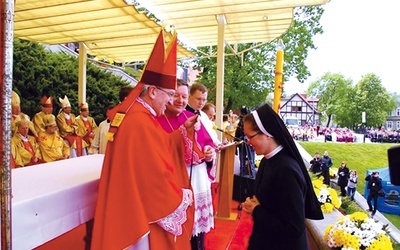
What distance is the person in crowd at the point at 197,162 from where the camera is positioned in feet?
9.42

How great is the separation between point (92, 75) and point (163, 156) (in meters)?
13.8

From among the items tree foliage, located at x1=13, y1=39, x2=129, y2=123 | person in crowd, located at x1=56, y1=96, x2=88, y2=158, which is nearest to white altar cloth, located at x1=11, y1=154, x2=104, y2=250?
person in crowd, located at x1=56, y1=96, x2=88, y2=158

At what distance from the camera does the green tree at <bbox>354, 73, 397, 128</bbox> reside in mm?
41344

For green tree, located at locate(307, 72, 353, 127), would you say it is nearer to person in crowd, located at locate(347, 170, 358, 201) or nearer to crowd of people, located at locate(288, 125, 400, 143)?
crowd of people, located at locate(288, 125, 400, 143)

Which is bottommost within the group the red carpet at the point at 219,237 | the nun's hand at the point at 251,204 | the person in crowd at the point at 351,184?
the person in crowd at the point at 351,184

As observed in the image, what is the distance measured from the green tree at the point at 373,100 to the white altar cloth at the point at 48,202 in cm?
4481

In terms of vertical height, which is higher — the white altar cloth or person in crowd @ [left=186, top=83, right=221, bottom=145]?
person in crowd @ [left=186, top=83, right=221, bottom=145]

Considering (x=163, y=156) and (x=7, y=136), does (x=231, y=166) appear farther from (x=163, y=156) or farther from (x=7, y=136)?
(x=7, y=136)

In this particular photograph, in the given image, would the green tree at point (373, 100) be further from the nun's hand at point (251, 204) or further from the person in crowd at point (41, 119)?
the nun's hand at point (251, 204)

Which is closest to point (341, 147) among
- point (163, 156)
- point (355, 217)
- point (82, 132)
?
point (82, 132)

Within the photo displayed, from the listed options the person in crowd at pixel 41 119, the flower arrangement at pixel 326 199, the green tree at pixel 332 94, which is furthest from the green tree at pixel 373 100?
the person in crowd at pixel 41 119

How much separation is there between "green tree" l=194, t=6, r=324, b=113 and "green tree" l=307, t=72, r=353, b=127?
1144 inches

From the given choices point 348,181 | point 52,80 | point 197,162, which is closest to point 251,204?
point 197,162

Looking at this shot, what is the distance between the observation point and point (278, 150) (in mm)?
2037
